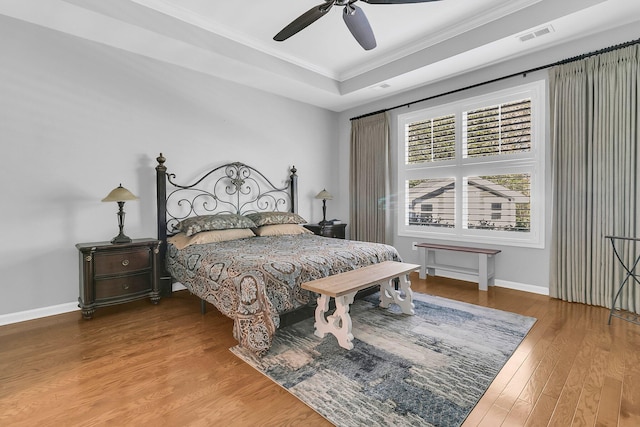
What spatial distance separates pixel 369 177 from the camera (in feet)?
17.6

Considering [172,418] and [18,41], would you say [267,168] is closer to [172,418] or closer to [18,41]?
[18,41]

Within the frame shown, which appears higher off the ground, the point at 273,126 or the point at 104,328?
the point at 273,126

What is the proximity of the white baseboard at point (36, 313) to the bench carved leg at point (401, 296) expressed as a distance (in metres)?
3.23

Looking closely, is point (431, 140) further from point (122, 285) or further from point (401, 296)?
point (122, 285)

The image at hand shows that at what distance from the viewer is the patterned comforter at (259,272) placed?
229 centimetres

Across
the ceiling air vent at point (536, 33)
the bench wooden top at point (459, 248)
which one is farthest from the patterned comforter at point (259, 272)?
the ceiling air vent at point (536, 33)

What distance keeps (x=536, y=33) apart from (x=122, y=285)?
5009 mm

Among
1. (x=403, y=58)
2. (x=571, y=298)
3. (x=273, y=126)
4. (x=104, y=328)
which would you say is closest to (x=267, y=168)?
(x=273, y=126)

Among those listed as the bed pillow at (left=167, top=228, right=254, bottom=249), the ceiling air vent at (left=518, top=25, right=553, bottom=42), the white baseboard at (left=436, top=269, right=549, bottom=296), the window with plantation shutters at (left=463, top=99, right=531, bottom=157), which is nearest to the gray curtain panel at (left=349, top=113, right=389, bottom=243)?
the white baseboard at (left=436, top=269, right=549, bottom=296)

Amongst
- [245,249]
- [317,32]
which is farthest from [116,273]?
[317,32]

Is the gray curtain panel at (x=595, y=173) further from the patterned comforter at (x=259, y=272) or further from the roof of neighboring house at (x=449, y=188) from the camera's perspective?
the patterned comforter at (x=259, y=272)

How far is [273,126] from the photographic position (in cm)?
498

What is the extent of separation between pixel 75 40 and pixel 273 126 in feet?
8.34

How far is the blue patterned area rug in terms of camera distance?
1.69 metres
